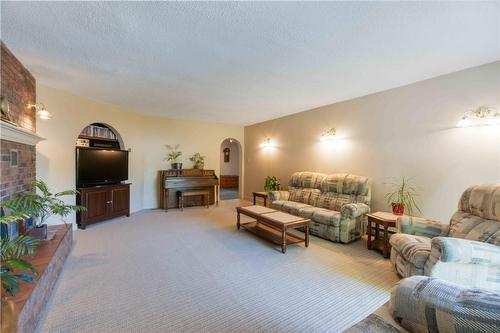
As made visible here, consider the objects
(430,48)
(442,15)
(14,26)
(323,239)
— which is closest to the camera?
(442,15)

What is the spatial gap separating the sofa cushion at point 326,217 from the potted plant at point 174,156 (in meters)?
3.81

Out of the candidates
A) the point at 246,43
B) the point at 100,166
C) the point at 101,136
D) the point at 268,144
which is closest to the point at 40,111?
the point at 100,166

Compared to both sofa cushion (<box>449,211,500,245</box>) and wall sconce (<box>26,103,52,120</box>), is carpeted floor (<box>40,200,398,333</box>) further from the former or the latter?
wall sconce (<box>26,103,52,120</box>)

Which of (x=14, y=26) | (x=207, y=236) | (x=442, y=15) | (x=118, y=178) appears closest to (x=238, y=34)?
(x=442, y=15)

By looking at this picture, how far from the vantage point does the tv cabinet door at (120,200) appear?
14.5ft

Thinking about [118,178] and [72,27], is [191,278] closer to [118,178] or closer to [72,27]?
[72,27]

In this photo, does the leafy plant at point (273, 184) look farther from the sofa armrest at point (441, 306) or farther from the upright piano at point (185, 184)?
the sofa armrest at point (441, 306)

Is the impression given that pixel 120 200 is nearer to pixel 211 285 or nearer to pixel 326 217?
pixel 211 285

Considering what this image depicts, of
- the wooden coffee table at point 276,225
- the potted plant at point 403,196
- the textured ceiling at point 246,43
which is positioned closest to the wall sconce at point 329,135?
the textured ceiling at point 246,43

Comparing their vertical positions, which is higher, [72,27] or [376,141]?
[72,27]

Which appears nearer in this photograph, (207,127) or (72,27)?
(72,27)

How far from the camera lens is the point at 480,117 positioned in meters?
2.69

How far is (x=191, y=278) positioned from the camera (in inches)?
91.9

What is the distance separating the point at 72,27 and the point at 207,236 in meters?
3.09
